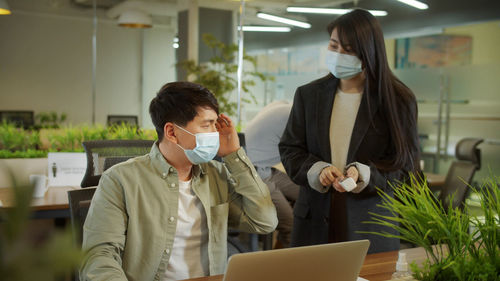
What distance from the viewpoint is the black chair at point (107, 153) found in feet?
7.20

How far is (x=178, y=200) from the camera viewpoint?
174 cm

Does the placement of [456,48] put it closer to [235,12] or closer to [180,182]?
[235,12]

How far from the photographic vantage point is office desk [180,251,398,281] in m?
1.56

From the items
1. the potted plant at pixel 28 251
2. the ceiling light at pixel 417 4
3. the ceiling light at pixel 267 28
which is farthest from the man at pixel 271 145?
the ceiling light at pixel 267 28

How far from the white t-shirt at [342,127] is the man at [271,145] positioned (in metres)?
1.21

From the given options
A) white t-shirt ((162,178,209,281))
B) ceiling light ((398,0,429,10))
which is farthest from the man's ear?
ceiling light ((398,0,429,10))

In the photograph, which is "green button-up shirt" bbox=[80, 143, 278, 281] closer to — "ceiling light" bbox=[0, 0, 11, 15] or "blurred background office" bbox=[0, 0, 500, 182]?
"blurred background office" bbox=[0, 0, 500, 182]

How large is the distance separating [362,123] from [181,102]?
2.39ft

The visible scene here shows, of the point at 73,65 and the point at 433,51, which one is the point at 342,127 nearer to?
the point at 433,51

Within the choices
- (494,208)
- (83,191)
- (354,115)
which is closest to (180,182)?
(83,191)

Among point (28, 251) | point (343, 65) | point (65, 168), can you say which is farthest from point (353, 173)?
point (65, 168)

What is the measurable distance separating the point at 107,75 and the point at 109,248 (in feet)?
22.1

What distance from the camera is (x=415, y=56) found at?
768 cm

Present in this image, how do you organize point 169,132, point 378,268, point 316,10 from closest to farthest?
point 378,268 → point 169,132 → point 316,10
